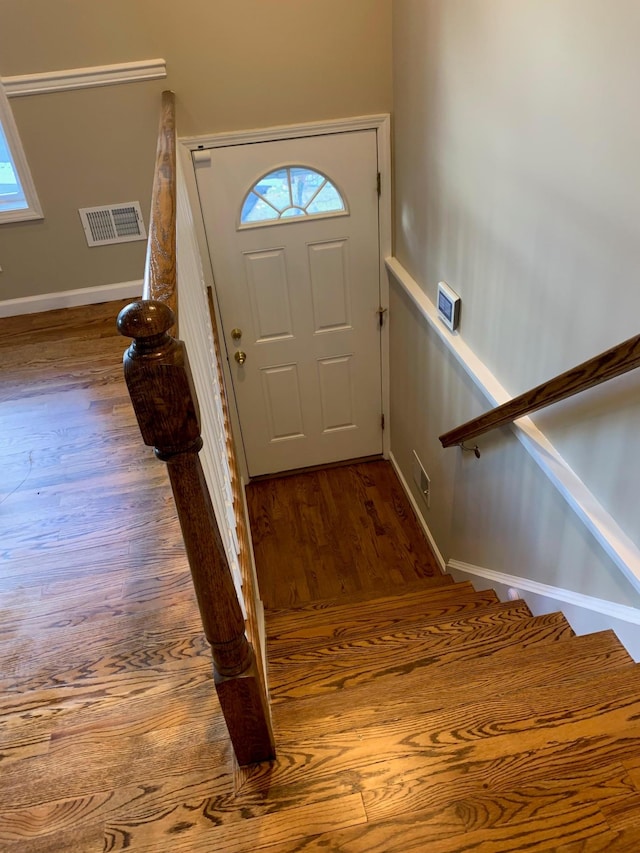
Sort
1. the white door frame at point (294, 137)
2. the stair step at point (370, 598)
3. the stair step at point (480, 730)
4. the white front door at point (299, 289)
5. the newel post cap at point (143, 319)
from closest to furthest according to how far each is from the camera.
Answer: the newel post cap at point (143, 319), the stair step at point (480, 730), the stair step at point (370, 598), the white door frame at point (294, 137), the white front door at point (299, 289)

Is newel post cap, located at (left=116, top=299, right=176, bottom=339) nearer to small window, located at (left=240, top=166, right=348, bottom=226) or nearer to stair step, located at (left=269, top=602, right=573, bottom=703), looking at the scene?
stair step, located at (left=269, top=602, right=573, bottom=703)

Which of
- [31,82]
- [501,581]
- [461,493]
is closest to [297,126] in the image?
[31,82]

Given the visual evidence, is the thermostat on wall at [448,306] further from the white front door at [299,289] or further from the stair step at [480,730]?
the stair step at [480,730]

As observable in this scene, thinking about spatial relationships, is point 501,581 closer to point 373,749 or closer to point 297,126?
point 373,749

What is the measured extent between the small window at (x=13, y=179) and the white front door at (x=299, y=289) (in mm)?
902

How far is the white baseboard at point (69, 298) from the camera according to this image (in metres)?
3.66

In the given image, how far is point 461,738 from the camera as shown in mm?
1462

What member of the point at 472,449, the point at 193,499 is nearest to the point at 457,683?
the point at 193,499

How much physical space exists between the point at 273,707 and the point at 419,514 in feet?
8.75

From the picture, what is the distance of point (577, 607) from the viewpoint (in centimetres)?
215

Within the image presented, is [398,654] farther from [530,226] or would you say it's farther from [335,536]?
[335,536]

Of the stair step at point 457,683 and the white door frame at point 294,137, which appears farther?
the white door frame at point 294,137

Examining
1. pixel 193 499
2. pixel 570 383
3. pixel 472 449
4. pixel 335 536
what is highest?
pixel 193 499

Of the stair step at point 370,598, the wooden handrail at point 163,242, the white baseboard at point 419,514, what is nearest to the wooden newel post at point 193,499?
the wooden handrail at point 163,242
